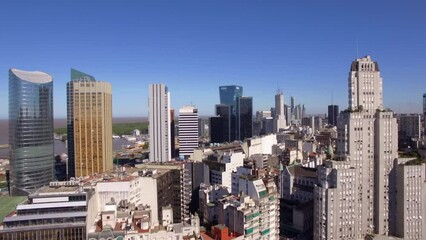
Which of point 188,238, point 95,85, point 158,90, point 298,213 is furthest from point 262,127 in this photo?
point 188,238

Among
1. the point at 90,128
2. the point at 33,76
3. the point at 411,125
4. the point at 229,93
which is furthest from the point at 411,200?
the point at 229,93

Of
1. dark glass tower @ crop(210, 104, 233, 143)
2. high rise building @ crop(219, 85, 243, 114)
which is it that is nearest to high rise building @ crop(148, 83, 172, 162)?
dark glass tower @ crop(210, 104, 233, 143)

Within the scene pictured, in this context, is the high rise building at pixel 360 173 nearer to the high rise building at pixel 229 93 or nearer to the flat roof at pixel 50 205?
the flat roof at pixel 50 205

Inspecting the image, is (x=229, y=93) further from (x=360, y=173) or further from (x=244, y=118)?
(x=360, y=173)

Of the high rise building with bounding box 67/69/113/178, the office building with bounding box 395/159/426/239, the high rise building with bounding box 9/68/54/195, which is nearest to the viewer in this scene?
the office building with bounding box 395/159/426/239

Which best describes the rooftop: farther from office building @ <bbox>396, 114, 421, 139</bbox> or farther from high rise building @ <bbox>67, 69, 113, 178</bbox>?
office building @ <bbox>396, 114, 421, 139</bbox>
